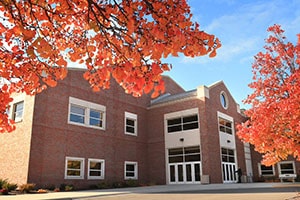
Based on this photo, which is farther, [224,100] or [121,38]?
[224,100]

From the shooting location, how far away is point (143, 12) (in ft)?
14.9

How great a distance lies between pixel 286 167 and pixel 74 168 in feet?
73.0

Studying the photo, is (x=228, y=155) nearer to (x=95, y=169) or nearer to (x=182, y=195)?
(x=95, y=169)

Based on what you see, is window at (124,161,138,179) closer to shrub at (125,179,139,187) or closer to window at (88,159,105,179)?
shrub at (125,179,139,187)

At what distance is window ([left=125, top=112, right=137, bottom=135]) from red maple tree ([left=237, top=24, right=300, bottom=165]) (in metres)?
16.3

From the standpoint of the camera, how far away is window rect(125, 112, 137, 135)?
2717 cm

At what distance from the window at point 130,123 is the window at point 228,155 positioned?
28.6ft

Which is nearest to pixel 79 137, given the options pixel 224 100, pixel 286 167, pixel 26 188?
pixel 26 188

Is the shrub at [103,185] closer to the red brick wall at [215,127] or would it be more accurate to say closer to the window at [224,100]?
the red brick wall at [215,127]

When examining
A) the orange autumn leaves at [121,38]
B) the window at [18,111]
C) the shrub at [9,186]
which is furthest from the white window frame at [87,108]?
the orange autumn leaves at [121,38]

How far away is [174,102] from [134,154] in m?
6.23

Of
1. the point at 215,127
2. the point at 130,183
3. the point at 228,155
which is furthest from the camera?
the point at 228,155

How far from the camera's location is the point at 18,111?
21203 millimetres

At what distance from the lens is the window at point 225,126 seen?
94.2ft
